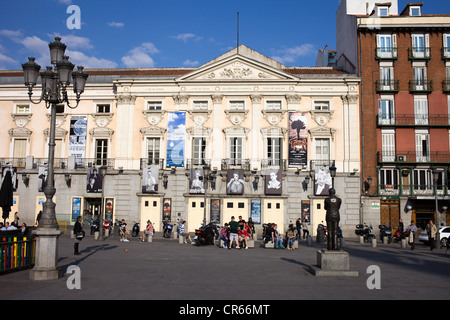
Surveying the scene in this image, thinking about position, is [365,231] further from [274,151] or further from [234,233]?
[234,233]

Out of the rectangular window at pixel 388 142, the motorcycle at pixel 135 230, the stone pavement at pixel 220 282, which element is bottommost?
the motorcycle at pixel 135 230

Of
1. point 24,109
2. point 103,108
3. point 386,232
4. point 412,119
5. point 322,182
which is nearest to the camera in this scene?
point 386,232

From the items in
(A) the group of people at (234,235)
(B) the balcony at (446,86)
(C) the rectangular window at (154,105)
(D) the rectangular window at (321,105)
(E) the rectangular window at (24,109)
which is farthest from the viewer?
(E) the rectangular window at (24,109)

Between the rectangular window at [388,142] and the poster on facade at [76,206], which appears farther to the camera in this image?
the poster on facade at [76,206]

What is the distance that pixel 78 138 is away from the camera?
119ft

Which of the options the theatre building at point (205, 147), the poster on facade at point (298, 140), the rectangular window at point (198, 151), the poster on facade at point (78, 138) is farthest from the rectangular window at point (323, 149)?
the poster on facade at point (78, 138)

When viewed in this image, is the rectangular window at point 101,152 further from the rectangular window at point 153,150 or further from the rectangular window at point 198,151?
the rectangular window at point 198,151

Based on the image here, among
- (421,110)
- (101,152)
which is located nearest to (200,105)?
(101,152)

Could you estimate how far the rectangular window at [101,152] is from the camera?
117 feet

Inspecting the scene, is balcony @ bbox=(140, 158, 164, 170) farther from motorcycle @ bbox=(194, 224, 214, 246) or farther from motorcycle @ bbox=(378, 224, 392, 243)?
motorcycle @ bbox=(378, 224, 392, 243)

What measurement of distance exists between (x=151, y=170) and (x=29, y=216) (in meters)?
11.8

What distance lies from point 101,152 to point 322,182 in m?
19.9

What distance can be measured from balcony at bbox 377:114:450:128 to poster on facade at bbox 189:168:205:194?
1616 cm

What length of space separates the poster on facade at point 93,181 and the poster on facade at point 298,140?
657 inches
